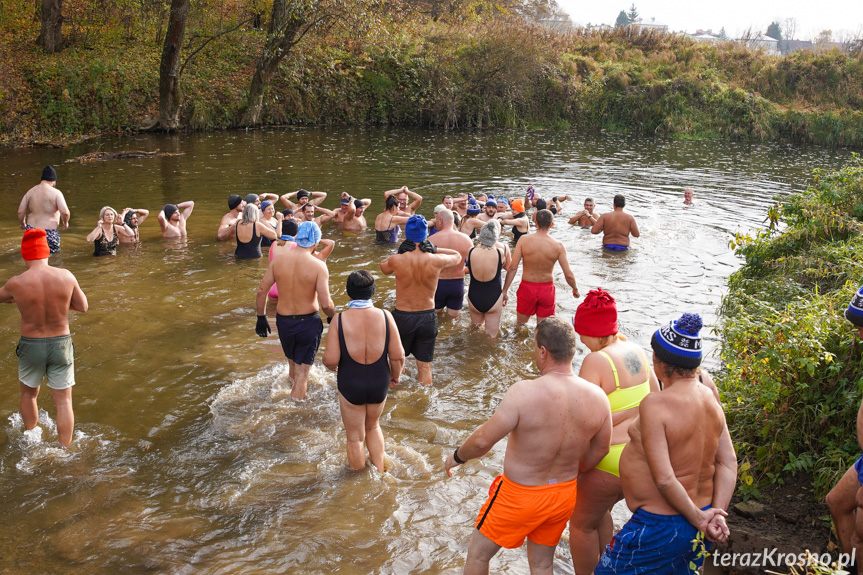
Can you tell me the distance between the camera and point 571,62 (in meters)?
Result: 42.0

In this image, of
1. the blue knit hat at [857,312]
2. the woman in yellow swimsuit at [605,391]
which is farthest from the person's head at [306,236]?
the blue knit hat at [857,312]

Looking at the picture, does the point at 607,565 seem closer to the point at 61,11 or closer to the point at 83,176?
the point at 83,176

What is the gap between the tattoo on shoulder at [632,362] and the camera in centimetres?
427

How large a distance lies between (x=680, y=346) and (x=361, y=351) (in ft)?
9.09

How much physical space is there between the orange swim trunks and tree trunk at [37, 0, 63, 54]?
31929mm

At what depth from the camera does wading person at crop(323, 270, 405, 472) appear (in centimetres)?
540

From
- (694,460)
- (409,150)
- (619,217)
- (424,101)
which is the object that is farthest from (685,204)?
(424,101)

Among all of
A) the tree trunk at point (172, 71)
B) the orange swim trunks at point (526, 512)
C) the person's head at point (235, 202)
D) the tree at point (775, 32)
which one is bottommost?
the orange swim trunks at point (526, 512)

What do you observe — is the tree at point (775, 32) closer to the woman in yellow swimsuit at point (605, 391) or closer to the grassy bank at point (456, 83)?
the grassy bank at point (456, 83)

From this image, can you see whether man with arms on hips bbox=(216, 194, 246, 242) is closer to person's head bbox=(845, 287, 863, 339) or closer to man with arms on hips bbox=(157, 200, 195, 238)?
man with arms on hips bbox=(157, 200, 195, 238)

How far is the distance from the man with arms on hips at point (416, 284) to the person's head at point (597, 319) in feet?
10.3

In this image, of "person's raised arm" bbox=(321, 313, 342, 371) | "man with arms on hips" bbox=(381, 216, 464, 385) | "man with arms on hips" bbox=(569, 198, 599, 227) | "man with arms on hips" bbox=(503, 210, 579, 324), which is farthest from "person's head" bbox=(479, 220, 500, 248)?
"man with arms on hips" bbox=(569, 198, 599, 227)

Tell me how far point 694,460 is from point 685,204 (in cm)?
1668

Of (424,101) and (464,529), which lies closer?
(464,529)
